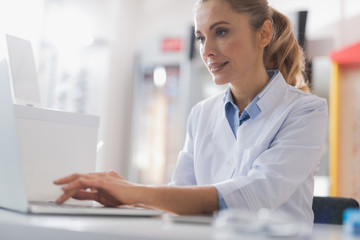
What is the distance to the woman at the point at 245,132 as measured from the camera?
0.89 m

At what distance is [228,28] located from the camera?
4.21 feet

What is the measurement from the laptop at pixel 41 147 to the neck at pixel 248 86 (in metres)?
0.54

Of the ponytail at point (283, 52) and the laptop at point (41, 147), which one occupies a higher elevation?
the ponytail at point (283, 52)

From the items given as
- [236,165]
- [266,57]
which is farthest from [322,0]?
[236,165]

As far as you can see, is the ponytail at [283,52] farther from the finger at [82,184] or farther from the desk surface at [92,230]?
the desk surface at [92,230]

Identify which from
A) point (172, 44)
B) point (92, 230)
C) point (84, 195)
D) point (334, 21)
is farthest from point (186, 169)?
point (172, 44)

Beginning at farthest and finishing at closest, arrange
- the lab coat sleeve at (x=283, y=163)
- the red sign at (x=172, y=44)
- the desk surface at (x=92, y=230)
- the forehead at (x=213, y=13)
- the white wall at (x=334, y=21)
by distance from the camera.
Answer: the red sign at (x=172, y=44) → the white wall at (x=334, y=21) → the forehead at (x=213, y=13) → the lab coat sleeve at (x=283, y=163) → the desk surface at (x=92, y=230)

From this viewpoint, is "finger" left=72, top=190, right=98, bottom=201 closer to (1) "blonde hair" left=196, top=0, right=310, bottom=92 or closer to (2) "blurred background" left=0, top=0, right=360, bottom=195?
(1) "blonde hair" left=196, top=0, right=310, bottom=92

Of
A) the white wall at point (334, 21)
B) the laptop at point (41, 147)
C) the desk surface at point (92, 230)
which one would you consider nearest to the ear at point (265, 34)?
the laptop at point (41, 147)

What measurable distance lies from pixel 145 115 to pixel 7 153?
3.50m

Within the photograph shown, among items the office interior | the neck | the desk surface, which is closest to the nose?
the neck

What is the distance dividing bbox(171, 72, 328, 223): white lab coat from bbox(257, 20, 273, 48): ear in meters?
0.14

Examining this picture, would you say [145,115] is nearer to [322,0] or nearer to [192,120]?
[322,0]

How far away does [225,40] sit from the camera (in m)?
1.28
